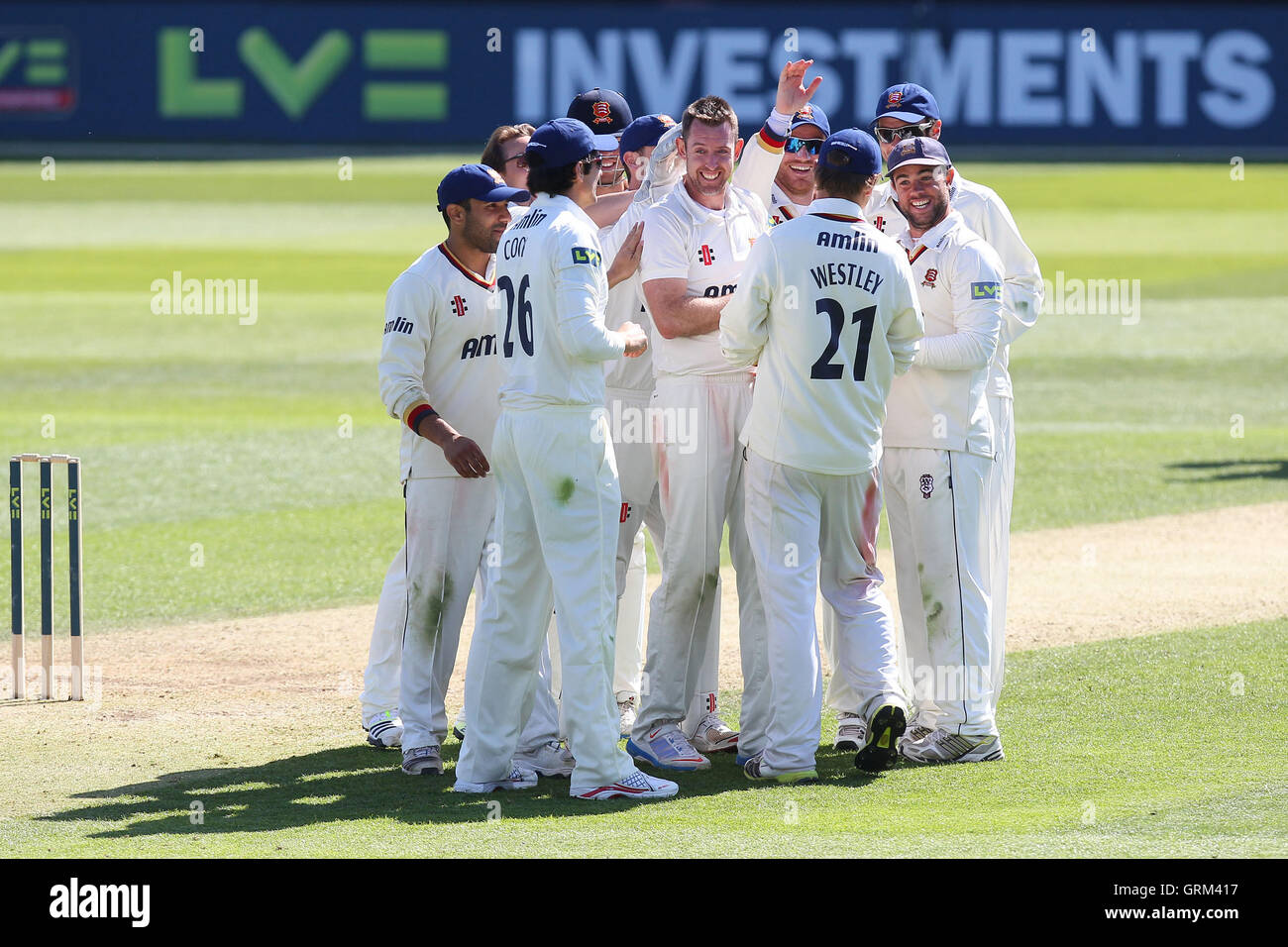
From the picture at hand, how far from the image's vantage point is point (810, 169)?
738 cm

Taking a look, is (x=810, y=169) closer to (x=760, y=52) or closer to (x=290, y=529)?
(x=290, y=529)

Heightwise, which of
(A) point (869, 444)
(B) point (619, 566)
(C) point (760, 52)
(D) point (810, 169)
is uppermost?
(C) point (760, 52)

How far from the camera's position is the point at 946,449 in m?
6.73

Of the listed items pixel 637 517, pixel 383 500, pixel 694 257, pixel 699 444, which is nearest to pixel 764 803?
pixel 699 444

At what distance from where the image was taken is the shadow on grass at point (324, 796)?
19.3ft

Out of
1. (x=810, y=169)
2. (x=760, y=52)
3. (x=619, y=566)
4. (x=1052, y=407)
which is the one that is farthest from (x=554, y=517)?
(x=760, y=52)

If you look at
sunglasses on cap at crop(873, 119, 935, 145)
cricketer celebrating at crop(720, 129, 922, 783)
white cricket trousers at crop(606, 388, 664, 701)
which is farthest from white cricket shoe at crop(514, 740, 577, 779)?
sunglasses on cap at crop(873, 119, 935, 145)

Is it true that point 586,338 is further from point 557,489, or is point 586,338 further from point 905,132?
point 905,132

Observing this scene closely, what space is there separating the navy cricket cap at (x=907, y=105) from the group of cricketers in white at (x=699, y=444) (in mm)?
16

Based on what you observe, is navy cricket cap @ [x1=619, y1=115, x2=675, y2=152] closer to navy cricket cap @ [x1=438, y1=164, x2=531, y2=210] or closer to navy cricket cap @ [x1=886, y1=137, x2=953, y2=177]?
navy cricket cap @ [x1=438, y1=164, x2=531, y2=210]

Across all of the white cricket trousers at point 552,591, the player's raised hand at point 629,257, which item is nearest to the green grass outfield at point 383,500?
the white cricket trousers at point 552,591

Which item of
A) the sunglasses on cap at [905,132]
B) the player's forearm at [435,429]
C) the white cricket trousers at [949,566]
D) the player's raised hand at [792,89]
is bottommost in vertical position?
the white cricket trousers at [949,566]

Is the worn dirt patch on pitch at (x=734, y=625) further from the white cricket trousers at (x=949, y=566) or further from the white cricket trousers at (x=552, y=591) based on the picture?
the white cricket trousers at (x=949, y=566)

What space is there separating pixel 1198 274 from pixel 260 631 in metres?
22.4
